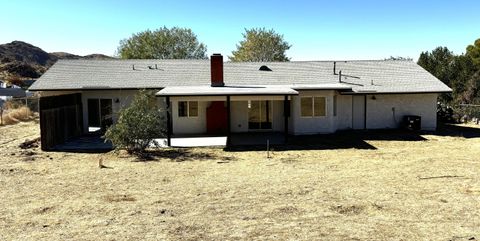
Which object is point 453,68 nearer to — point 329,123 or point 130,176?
point 329,123

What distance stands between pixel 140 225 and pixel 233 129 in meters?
14.2

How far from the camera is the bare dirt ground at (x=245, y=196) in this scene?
7535 millimetres

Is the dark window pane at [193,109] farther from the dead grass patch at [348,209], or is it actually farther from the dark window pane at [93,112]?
the dead grass patch at [348,209]

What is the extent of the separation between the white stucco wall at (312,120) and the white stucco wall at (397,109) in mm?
2893

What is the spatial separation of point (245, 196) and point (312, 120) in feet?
38.1

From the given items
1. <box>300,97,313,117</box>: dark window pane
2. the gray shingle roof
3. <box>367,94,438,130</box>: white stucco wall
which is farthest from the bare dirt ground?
the gray shingle roof

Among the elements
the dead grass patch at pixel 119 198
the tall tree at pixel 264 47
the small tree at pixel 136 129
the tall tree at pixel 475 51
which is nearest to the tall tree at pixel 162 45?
the tall tree at pixel 264 47

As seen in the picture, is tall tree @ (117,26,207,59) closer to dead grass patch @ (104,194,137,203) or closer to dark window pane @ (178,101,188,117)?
dark window pane @ (178,101,188,117)

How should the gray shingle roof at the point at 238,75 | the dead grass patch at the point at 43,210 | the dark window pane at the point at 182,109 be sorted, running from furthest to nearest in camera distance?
the gray shingle roof at the point at 238,75, the dark window pane at the point at 182,109, the dead grass patch at the point at 43,210

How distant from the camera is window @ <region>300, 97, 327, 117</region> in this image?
68.2ft

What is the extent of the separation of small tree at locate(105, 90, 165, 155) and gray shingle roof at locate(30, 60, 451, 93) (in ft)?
17.6

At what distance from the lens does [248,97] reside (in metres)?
18.6

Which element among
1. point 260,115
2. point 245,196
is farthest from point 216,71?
point 245,196

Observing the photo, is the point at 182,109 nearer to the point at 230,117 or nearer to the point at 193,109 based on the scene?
the point at 193,109
